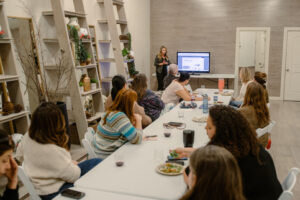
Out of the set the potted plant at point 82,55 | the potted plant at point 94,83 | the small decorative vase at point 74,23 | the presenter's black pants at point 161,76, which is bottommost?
the presenter's black pants at point 161,76

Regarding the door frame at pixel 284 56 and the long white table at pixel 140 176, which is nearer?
the long white table at pixel 140 176

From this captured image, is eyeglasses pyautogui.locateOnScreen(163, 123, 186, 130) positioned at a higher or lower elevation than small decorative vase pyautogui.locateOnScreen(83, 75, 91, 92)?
lower

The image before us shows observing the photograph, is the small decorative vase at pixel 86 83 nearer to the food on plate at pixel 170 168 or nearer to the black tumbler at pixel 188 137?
the black tumbler at pixel 188 137

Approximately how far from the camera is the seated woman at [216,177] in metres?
1.17

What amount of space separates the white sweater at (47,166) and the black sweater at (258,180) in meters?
1.15

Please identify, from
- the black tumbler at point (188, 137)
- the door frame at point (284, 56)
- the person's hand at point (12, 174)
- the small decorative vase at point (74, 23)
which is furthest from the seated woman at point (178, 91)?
the door frame at point (284, 56)

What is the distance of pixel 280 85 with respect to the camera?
871cm

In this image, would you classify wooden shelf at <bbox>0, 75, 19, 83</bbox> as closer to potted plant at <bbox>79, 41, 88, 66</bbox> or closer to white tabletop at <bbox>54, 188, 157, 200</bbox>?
potted plant at <bbox>79, 41, 88, 66</bbox>

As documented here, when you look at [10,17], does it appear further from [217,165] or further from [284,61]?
[284,61]

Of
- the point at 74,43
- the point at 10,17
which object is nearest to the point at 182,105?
the point at 74,43

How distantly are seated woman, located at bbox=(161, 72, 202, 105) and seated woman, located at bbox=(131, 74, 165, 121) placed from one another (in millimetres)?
672

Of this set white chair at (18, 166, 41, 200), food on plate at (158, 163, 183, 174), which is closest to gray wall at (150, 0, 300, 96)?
food on plate at (158, 163, 183, 174)

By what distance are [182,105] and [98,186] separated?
2650 millimetres

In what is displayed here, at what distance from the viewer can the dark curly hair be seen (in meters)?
1.75
